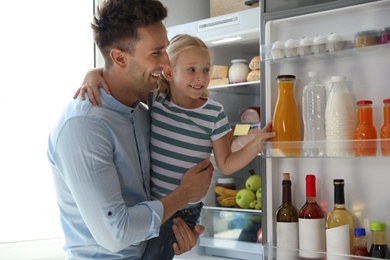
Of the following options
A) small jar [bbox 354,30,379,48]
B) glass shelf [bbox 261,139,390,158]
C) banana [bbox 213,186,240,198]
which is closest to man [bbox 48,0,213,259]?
glass shelf [bbox 261,139,390,158]

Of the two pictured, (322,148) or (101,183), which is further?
(322,148)

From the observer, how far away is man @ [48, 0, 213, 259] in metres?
1.38

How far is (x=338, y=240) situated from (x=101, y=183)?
0.78 metres

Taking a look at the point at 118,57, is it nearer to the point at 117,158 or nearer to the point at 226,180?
the point at 117,158

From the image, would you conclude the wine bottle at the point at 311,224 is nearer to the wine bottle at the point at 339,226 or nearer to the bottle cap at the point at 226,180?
the wine bottle at the point at 339,226

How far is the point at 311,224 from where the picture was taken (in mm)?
1716

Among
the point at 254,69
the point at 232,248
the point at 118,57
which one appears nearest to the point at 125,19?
the point at 118,57

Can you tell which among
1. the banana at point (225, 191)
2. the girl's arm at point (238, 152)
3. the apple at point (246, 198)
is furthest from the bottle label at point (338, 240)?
the banana at point (225, 191)

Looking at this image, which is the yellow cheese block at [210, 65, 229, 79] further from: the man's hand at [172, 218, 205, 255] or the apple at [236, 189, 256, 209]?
the man's hand at [172, 218, 205, 255]

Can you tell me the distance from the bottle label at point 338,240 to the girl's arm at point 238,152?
344 millimetres

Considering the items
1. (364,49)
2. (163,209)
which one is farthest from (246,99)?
(163,209)

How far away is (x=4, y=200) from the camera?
2582mm

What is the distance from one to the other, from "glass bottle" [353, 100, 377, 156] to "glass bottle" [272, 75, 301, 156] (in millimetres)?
204

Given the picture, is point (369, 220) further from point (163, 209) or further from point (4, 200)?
point (4, 200)
